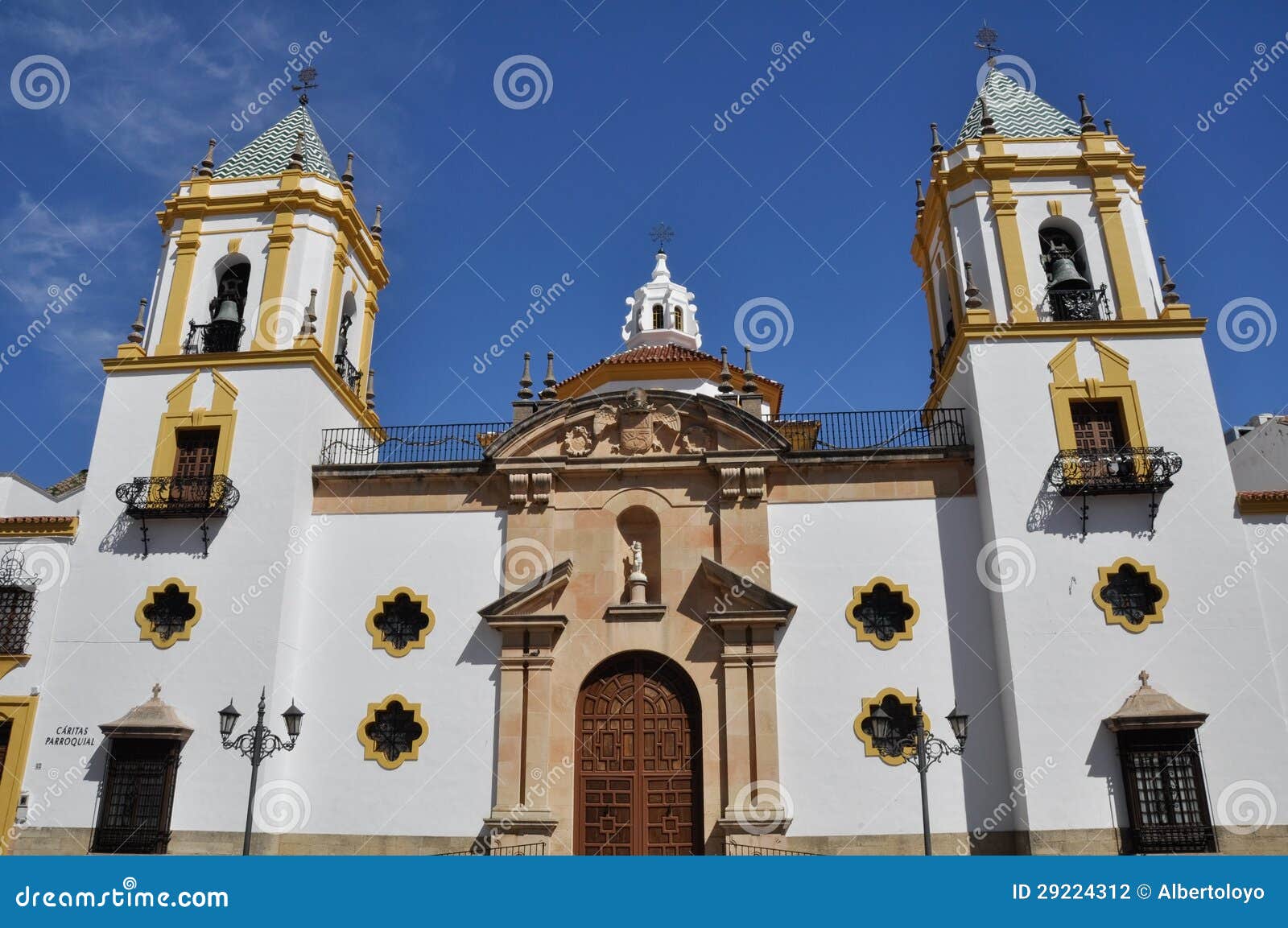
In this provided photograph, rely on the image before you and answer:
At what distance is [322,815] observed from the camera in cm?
1639

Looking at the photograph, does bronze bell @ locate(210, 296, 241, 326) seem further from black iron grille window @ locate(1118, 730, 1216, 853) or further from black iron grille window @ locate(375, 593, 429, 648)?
black iron grille window @ locate(1118, 730, 1216, 853)

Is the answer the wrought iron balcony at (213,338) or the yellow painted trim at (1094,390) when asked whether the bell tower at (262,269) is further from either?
the yellow painted trim at (1094,390)

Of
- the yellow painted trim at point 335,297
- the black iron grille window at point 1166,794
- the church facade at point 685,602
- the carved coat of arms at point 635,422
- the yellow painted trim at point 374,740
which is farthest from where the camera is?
the yellow painted trim at point 335,297

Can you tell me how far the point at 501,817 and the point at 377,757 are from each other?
244 cm

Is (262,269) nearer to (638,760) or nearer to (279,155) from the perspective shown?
(279,155)

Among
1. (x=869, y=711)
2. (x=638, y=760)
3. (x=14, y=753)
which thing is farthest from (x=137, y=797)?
(x=869, y=711)

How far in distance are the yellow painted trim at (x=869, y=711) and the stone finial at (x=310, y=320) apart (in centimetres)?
1212

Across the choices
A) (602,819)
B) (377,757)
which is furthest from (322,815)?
(602,819)

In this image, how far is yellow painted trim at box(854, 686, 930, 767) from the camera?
15.9m

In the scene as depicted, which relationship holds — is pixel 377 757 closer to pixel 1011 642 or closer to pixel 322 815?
pixel 322 815

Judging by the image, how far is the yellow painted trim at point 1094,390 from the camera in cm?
1702

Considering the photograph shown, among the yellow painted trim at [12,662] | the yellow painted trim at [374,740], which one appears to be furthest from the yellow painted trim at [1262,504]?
the yellow painted trim at [12,662]

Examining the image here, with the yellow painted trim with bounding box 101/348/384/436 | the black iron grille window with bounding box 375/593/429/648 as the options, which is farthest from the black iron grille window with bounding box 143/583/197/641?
the yellow painted trim with bounding box 101/348/384/436

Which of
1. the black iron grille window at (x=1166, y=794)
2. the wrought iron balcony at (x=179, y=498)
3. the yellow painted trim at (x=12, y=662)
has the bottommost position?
the black iron grille window at (x=1166, y=794)
